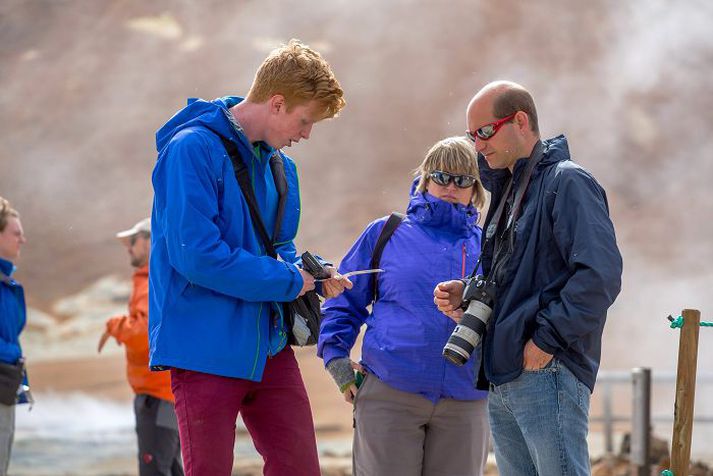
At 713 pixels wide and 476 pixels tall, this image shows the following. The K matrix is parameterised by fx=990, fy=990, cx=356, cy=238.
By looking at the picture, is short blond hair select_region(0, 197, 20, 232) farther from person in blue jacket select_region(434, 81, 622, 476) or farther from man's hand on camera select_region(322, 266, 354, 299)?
person in blue jacket select_region(434, 81, 622, 476)

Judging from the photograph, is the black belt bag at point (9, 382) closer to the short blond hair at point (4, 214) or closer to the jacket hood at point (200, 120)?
the short blond hair at point (4, 214)

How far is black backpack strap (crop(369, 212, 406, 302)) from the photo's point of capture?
3498mm

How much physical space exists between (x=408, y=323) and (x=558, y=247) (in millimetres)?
834

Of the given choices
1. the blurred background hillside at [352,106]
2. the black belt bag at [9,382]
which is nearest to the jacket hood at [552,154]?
the black belt bag at [9,382]

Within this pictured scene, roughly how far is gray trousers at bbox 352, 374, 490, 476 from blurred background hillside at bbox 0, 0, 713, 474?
21.3ft

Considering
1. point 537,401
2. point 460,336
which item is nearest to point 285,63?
point 460,336

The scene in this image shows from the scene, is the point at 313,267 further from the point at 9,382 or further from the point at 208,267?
the point at 9,382

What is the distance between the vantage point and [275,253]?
2887 mm

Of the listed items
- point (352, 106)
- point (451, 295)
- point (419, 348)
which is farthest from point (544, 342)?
point (352, 106)

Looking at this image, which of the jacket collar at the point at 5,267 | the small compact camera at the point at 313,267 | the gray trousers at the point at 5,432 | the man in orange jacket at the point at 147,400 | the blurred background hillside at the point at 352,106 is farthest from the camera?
the blurred background hillside at the point at 352,106

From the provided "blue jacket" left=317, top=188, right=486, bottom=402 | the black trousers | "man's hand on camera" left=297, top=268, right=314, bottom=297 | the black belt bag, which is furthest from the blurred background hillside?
"man's hand on camera" left=297, top=268, right=314, bottom=297

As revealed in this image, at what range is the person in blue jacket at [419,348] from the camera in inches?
130

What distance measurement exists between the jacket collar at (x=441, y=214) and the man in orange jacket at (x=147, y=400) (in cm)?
195

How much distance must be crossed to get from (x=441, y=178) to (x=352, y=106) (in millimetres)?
7102
